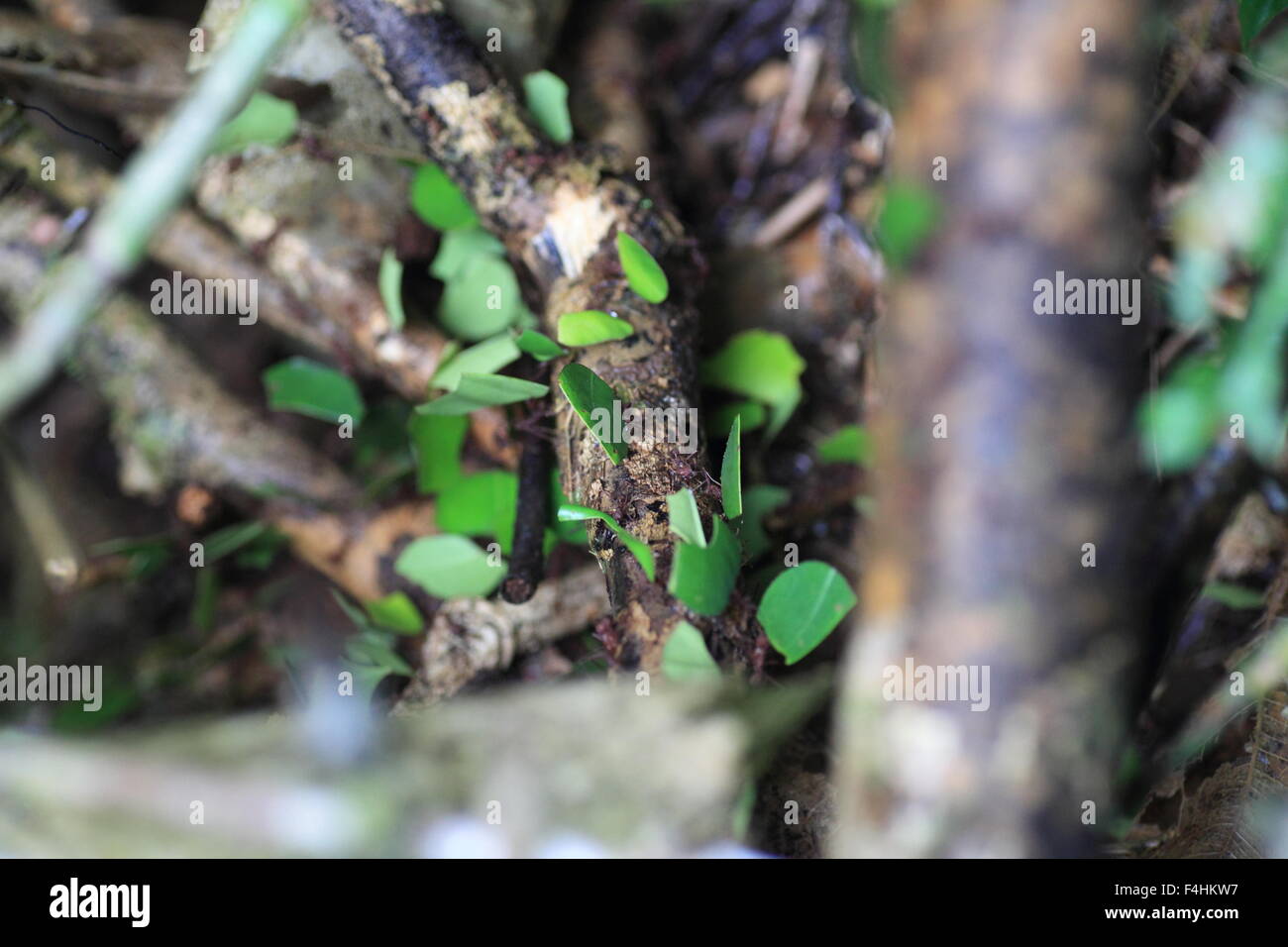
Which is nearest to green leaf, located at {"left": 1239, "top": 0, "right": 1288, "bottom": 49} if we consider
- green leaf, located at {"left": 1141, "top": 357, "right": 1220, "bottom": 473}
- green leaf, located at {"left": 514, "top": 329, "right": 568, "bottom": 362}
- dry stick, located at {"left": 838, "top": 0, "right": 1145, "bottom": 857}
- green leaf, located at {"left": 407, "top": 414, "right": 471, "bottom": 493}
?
dry stick, located at {"left": 838, "top": 0, "right": 1145, "bottom": 857}

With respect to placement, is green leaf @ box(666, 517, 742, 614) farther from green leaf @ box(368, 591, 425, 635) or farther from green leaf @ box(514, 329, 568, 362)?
green leaf @ box(368, 591, 425, 635)

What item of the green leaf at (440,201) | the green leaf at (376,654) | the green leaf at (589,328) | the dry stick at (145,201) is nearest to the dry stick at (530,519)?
the green leaf at (589,328)

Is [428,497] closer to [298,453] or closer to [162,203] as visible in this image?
[298,453]

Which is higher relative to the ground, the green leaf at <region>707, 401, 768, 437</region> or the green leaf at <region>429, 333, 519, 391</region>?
the green leaf at <region>429, 333, 519, 391</region>

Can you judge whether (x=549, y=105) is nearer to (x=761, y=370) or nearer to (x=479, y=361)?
(x=479, y=361)

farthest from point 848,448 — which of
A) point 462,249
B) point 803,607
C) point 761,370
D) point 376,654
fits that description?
point 376,654

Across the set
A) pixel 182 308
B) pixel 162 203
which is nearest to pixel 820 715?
pixel 162 203
